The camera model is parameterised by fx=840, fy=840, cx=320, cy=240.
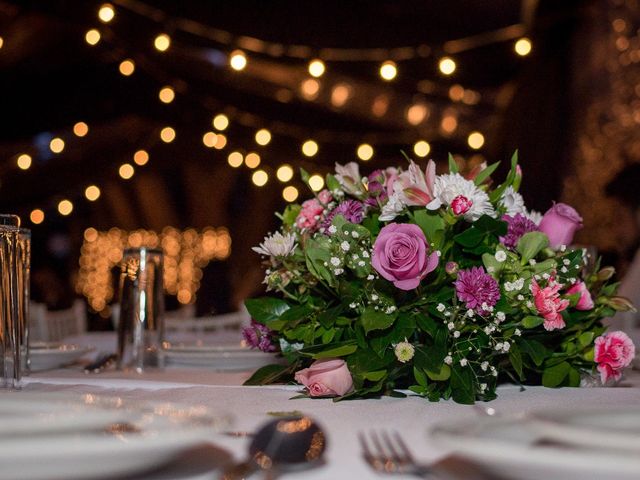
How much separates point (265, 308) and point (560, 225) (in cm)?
41

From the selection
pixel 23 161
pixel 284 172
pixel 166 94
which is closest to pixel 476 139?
pixel 284 172

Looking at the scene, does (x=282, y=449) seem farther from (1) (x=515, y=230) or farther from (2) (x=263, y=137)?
(2) (x=263, y=137)

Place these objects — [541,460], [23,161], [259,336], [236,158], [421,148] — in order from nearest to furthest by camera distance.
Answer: [541,460]
[259,336]
[23,161]
[421,148]
[236,158]

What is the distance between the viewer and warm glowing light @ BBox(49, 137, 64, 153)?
564 cm

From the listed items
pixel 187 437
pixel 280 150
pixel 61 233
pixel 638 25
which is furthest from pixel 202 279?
pixel 187 437

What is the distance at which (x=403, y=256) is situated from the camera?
38.3 inches

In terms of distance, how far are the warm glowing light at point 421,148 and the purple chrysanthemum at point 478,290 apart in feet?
15.2

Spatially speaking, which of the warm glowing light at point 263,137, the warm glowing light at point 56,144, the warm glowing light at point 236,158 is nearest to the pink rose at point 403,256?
the warm glowing light at point 263,137

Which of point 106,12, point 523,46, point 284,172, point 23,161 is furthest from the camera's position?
point 284,172

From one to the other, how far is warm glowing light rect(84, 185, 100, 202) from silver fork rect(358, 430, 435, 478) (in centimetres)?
698

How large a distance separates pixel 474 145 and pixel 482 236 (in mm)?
4863

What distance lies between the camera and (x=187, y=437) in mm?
508

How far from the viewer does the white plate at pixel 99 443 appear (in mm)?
477

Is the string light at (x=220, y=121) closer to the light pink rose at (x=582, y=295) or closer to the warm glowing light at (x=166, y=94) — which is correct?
the warm glowing light at (x=166, y=94)
